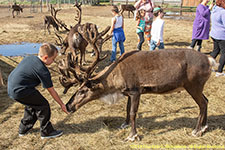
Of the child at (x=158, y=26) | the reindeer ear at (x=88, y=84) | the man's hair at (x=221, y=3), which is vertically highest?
the man's hair at (x=221, y=3)

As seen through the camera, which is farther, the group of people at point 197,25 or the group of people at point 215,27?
the group of people at point 197,25

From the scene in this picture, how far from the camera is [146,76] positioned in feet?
11.5

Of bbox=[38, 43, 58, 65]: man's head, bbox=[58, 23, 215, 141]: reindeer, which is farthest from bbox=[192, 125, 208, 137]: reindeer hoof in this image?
bbox=[38, 43, 58, 65]: man's head

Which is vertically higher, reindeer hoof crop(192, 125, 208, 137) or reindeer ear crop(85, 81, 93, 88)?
reindeer ear crop(85, 81, 93, 88)

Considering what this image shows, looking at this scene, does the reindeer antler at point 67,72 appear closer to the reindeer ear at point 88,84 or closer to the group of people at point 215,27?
the reindeer ear at point 88,84

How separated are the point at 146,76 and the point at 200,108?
3.71ft

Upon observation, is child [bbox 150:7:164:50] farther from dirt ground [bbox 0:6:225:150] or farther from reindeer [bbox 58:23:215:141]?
reindeer [bbox 58:23:215:141]

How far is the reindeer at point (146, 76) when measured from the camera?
11.4ft

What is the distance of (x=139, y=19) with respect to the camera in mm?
8164

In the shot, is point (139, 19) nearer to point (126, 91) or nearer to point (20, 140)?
point (126, 91)

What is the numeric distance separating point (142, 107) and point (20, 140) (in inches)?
101

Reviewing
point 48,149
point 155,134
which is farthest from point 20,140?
point 155,134

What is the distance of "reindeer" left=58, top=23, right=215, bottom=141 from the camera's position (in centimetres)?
346

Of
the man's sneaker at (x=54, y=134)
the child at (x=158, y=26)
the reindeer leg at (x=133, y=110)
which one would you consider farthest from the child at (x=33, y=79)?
the child at (x=158, y=26)
